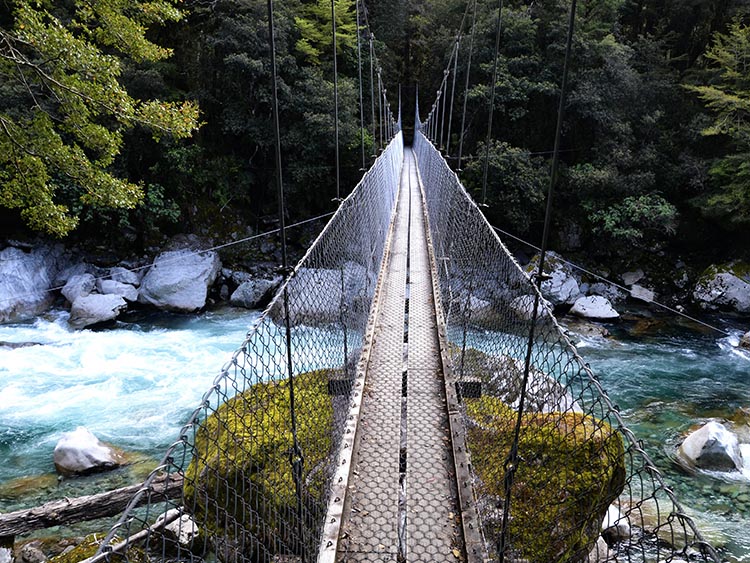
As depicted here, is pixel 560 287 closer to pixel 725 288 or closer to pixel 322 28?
pixel 725 288

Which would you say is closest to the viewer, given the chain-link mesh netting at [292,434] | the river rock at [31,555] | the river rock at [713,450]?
the chain-link mesh netting at [292,434]

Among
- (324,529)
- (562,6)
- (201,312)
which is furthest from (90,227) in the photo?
(562,6)

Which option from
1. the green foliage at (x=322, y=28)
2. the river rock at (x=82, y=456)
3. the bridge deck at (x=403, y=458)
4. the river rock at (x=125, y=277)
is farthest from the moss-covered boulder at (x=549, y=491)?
the green foliage at (x=322, y=28)

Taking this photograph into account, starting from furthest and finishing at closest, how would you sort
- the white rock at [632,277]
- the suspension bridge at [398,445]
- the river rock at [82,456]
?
1. the white rock at [632,277]
2. the river rock at [82,456]
3. the suspension bridge at [398,445]

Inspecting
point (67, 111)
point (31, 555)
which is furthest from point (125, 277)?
point (31, 555)

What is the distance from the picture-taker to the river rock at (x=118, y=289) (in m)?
6.69

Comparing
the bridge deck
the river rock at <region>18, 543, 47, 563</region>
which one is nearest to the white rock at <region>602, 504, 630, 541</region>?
the bridge deck

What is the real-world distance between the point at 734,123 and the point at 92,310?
927 cm

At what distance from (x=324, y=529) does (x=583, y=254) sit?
8.23 meters

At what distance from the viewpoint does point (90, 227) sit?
24.1 ft

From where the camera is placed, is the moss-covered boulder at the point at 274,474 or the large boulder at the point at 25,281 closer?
the moss-covered boulder at the point at 274,474

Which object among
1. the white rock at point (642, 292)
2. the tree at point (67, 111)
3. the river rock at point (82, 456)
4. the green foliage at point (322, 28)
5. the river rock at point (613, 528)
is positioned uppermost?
the green foliage at point (322, 28)

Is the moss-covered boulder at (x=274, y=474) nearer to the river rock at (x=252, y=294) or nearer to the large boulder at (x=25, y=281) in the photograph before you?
the river rock at (x=252, y=294)

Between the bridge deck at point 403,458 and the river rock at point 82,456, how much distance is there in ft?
7.67
